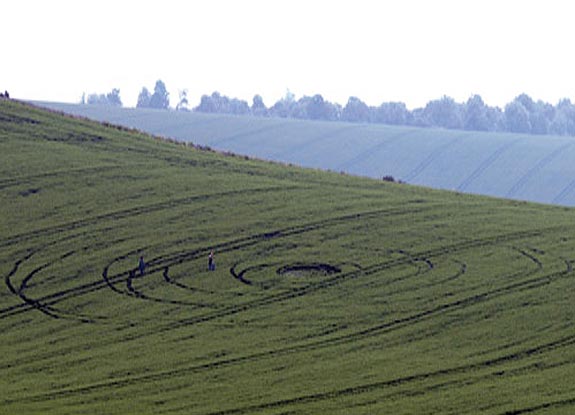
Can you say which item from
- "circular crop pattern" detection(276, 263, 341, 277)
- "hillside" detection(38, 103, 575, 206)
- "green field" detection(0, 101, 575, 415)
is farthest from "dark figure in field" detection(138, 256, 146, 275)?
"hillside" detection(38, 103, 575, 206)

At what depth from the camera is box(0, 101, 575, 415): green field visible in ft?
114

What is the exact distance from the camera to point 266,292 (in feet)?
155

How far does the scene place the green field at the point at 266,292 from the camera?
34.8 metres

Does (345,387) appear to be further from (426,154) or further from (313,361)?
(426,154)

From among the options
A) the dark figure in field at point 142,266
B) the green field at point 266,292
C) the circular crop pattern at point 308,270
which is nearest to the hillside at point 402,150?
the green field at point 266,292

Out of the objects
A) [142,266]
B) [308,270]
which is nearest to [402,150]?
[308,270]

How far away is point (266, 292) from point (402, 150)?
74.5 m

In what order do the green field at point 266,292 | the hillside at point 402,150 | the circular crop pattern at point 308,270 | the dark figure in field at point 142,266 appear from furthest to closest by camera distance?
1. the hillside at point 402,150
2. the dark figure in field at point 142,266
3. the circular crop pattern at point 308,270
4. the green field at point 266,292

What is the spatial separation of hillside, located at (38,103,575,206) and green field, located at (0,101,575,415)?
37449 millimetres

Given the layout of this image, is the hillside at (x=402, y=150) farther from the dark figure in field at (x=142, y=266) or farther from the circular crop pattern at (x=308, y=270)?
the dark figure in field at (x=142, y=266)

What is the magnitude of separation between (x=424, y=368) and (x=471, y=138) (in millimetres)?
90676

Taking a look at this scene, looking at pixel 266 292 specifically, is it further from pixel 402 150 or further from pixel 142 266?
pixel 402 150

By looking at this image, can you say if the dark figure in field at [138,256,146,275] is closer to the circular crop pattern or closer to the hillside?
the circular crop pattern

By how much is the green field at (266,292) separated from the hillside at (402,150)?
3745cm
